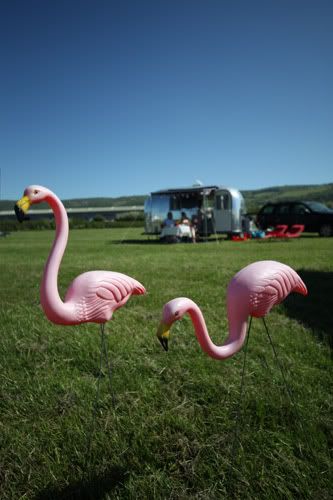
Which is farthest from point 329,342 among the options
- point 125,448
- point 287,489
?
point 125,448

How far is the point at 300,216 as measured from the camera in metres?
17.0

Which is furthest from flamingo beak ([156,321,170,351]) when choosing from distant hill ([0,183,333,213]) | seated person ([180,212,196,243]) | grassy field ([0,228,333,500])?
distant hill ([0,183,333,213])

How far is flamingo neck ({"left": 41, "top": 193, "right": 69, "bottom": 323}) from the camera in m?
1.80

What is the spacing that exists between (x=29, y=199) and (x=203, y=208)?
1515 centimetres

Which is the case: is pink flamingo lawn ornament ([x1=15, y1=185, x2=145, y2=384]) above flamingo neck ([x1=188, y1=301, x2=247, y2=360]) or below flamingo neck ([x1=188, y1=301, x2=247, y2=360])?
above

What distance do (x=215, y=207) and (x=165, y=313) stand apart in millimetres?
15343

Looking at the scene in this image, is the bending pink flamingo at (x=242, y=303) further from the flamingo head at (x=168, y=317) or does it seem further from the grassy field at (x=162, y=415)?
the grassy field at (x=162, y=415)

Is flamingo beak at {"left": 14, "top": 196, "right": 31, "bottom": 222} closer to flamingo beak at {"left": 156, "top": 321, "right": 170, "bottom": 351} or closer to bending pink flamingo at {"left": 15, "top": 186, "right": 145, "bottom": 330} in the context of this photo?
bending pink flamingo at {"left": 15, "top": 186, "right": 145, "bottom": 330}

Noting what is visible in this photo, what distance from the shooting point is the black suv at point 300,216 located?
646 inches

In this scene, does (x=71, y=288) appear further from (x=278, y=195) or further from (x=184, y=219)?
(x=278, y=195)

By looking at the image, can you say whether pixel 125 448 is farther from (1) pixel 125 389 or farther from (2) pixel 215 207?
(2) pixel 215 207

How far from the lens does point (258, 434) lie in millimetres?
2201

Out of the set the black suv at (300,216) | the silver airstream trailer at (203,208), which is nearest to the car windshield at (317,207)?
the black suv at (300,216)

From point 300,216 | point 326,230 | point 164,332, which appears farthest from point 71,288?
point 300,216
